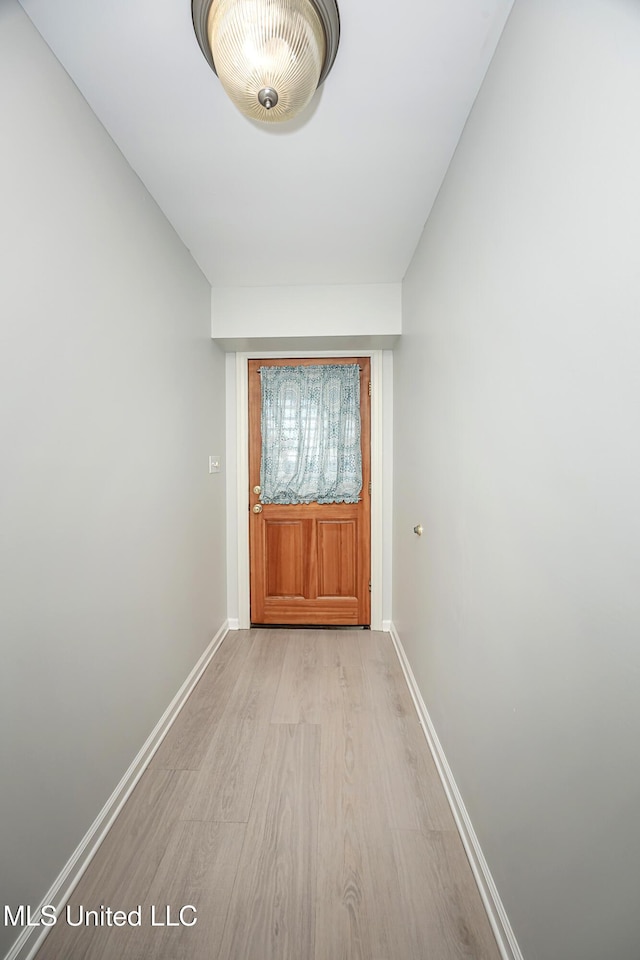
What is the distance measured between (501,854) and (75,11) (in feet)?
8.21

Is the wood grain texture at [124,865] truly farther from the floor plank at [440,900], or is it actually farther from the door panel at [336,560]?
the door panel at [336,560]

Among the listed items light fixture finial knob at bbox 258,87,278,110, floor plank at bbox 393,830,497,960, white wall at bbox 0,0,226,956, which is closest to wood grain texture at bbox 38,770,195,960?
white wall at bbox 0,0,226,956

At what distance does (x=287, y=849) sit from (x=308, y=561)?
1.96 m

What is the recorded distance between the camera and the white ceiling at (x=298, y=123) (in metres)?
1.11

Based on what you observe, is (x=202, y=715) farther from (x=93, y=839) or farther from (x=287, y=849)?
(x=287, y=849)

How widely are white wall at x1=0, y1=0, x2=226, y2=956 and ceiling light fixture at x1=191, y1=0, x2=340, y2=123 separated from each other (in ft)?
1.68

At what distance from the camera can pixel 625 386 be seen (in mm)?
668

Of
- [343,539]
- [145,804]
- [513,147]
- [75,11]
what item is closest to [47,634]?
[145,804]

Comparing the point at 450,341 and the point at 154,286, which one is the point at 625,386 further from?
the point at 154,286

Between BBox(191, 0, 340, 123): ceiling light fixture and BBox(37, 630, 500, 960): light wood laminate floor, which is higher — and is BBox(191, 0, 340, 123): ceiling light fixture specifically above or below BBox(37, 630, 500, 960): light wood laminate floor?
above

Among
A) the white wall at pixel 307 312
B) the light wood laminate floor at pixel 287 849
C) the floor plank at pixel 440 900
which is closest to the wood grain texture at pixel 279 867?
the light wood laminate floor at pixel 287 849

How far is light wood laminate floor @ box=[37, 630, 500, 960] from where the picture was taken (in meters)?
1.14

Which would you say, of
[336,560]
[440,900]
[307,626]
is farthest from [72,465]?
[307,626]

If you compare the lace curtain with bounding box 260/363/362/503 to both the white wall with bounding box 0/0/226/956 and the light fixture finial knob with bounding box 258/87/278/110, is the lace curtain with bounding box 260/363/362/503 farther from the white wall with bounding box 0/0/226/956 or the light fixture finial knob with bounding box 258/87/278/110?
the light fixture finial knob with bounding box 258/87/278/110
